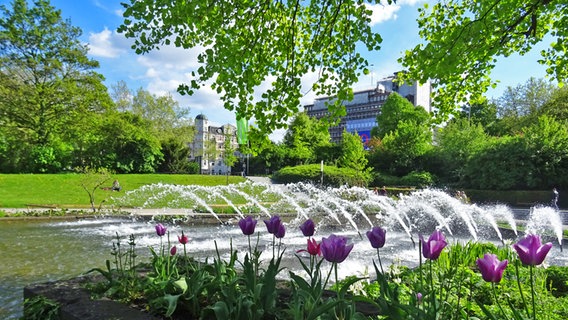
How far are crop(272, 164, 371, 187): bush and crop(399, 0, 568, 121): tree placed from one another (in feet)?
89.2

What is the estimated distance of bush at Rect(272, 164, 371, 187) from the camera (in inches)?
1435

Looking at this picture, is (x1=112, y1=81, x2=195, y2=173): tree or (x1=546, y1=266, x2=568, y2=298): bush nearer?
(x1=546, y1=266, x2=568, y2=298): bush

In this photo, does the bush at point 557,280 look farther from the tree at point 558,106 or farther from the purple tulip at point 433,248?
the tree at point 558,106

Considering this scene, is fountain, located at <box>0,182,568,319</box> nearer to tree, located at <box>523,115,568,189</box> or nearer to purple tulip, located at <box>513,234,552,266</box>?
purple tulip, located at <box>513,234,552,266</box>

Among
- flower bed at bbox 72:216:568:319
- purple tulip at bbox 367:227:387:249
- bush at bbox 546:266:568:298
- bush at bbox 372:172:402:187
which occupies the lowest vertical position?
bush at bbox 546:266:568:298

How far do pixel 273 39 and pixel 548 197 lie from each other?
1172 inches

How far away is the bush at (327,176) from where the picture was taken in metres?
36.4

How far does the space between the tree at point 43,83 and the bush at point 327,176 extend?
1818 centimetres

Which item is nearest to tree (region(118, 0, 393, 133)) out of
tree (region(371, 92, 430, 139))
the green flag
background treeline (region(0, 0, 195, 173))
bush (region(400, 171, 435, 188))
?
the green flag

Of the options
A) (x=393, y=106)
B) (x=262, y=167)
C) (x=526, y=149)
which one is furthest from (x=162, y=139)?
(x=526, y=149)

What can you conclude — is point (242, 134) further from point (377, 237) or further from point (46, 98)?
point (46, 98)

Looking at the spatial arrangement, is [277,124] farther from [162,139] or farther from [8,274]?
[162,139]

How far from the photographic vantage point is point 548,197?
2839 cm

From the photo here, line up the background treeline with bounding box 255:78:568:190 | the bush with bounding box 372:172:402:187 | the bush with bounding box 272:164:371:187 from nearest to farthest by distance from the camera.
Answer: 1. the background treeline with bounding box 255:78:568:190
2. the bush with bounding box 272:164:371:187
3. the bush with bounding box 372:172:402:187
